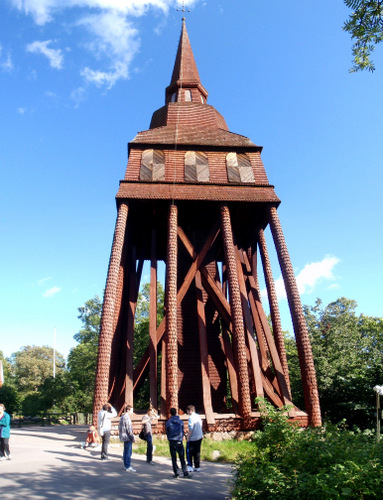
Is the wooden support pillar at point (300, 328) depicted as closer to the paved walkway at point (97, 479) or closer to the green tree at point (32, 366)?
the paved walkway at point (97, 479)

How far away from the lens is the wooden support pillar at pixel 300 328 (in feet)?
40.1

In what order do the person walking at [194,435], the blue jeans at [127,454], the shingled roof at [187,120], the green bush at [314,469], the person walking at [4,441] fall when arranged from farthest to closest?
the shingled roof at [187,120], the person walking at [4,441], the person walking at [194,435], the blue jeans at [127,454], the green bush at [314,469]

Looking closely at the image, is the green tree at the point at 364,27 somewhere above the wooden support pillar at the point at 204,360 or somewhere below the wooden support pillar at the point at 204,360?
above

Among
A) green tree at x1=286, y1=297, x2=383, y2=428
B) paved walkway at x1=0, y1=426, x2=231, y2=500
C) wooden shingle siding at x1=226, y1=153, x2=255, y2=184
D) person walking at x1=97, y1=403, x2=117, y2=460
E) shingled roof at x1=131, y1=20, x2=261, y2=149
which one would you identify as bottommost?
paved walkway at x1=0, y1=426, x2=231, y2=500

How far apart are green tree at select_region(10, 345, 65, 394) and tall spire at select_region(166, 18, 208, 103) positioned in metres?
45.6

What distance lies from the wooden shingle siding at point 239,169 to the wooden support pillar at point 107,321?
4608 millimetres

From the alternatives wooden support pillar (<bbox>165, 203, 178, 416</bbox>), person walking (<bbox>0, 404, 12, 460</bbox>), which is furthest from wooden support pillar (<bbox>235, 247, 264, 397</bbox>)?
person walking (<bbox>0, 404, 12, 460</bbox>)

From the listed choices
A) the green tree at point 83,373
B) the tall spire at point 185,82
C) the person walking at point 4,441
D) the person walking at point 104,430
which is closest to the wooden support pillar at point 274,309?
the person walking at point 104,430

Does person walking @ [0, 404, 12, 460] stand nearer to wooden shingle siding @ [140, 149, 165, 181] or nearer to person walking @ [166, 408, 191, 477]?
person walking @ [166, 408, 191, 477]

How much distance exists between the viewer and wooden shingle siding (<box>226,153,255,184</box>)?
15.5m

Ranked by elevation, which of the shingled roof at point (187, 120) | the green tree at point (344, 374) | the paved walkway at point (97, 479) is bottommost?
the paved walkway at point (97, 479)

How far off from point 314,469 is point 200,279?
10.7 m

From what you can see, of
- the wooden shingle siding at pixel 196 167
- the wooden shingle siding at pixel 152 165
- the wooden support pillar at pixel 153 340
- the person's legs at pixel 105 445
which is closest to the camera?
the person's legs at pixel 105 445

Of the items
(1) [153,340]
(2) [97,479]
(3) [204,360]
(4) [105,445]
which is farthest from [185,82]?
(2) [97,479]
